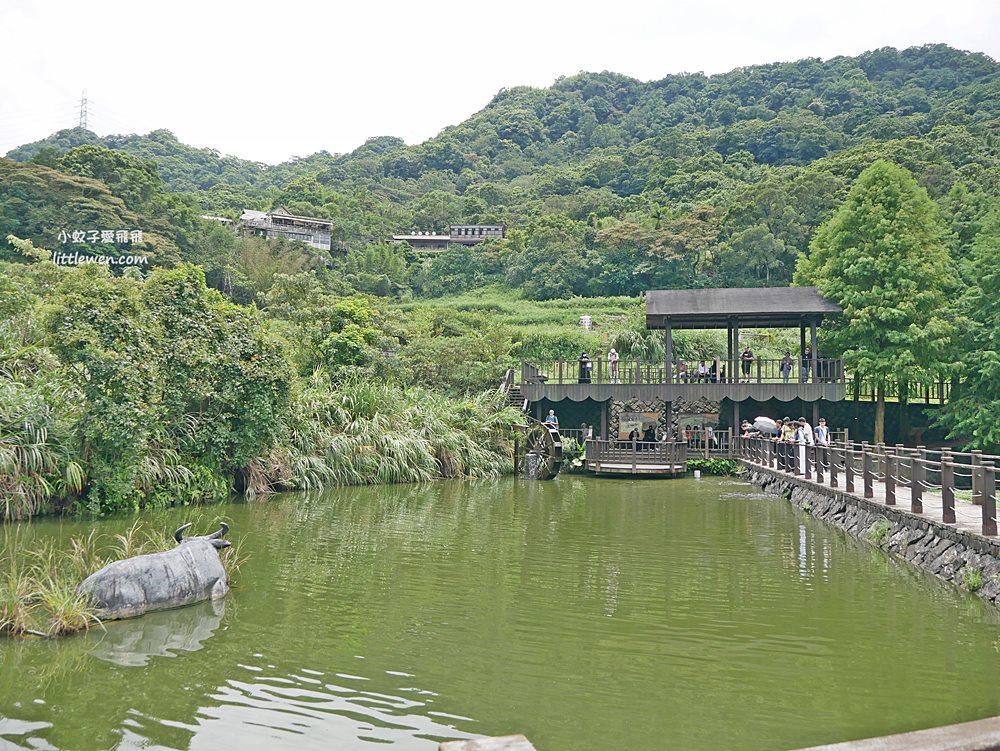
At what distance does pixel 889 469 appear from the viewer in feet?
42.9

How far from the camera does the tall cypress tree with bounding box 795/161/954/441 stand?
2489cm

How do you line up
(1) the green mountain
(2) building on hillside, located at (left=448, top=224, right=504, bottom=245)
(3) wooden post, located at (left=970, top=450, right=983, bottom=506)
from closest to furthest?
1. (3) wooden post, located at (left=970, top=450, right=983, bottom=506)
2. (1) the green mountain
3. (2) building on hillside, located at (left=448, top=224, right=504, bottom=245)

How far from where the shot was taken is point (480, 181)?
95.4 metres

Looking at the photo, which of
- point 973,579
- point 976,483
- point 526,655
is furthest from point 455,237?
point 526,655

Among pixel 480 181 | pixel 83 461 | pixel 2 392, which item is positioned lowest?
pixel 83 461

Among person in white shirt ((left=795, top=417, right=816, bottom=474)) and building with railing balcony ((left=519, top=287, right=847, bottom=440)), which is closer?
person in white shirt ((left=795, top=417, right=816, bottom=474))

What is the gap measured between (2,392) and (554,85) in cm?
11919

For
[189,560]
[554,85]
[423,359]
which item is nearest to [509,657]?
[189,560]

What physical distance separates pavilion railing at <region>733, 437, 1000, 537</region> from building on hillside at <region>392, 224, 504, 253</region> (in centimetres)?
4800

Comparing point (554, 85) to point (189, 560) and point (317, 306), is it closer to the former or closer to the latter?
point (317, 306)

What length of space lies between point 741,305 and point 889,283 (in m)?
4.53

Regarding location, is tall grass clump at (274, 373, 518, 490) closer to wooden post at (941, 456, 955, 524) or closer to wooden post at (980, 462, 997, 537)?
wooden post at (941, 456, 955, 524)

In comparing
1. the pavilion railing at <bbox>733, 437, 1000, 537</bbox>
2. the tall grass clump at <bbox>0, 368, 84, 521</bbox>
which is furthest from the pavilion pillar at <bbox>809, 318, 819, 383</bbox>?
the tall grass clump at <bbox>0, 368, 84, 521</bbox>

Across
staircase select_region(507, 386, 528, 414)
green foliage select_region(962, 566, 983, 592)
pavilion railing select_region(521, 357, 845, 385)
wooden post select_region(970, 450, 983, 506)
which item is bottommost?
green foliage select_region(962, 566, 983, 592)
